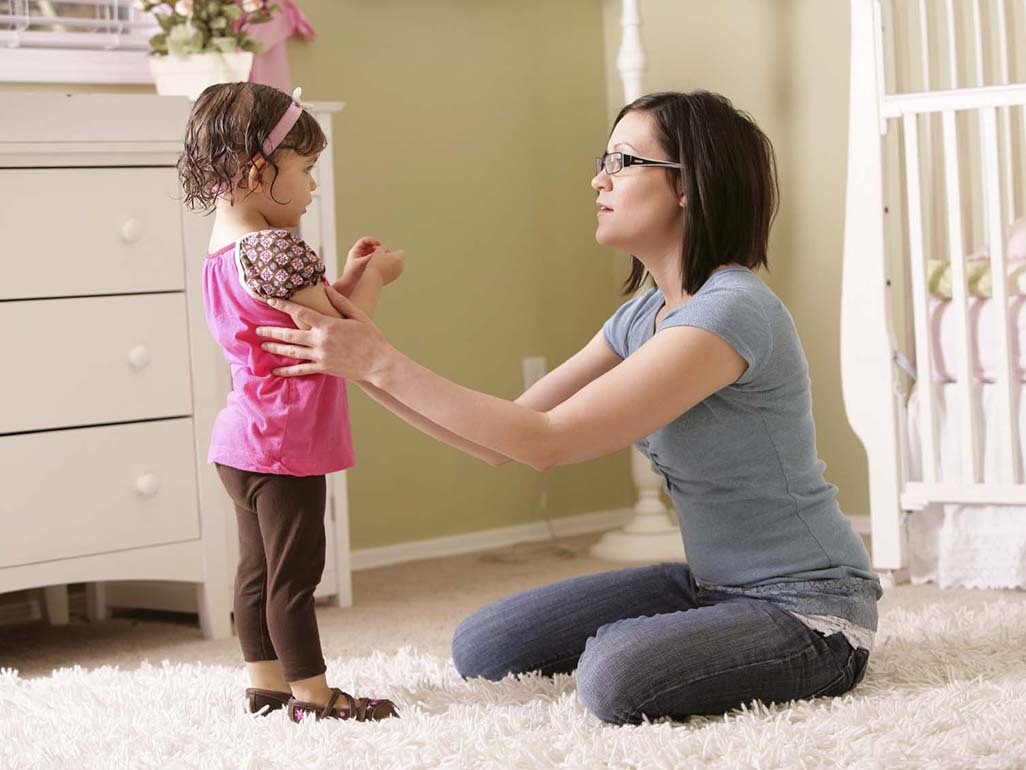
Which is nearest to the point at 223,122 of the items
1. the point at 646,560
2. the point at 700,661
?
the point at 700,661

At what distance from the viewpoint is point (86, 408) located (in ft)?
7.98

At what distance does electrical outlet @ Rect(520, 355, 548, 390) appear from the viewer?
3555 mm

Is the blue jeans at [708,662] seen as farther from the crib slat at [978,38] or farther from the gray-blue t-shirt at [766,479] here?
the crib slat at [978,38]

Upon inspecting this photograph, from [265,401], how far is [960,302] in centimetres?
Result: 146

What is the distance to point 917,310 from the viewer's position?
274 centimetres

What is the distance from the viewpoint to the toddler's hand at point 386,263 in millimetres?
1796

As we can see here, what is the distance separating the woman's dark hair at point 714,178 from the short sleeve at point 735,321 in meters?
0.07

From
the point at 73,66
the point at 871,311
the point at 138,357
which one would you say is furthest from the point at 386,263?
the point at 73,66

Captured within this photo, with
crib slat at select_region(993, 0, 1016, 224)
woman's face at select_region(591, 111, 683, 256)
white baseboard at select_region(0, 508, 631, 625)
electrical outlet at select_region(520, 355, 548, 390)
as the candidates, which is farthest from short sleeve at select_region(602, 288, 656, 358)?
electrical outlet at select_region(520, 355, 548, 390)

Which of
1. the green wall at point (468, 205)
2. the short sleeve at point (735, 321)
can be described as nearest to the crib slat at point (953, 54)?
the green wall at point (468, 205)

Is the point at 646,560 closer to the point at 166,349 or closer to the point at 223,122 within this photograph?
the point at 166,349

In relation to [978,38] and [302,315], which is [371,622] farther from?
[978,38]

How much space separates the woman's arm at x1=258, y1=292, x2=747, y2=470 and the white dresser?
88 cm

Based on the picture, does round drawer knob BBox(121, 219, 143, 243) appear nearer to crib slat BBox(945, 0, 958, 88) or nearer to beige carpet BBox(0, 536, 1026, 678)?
beige carpet BBox(0, 536, 1026, 678)
